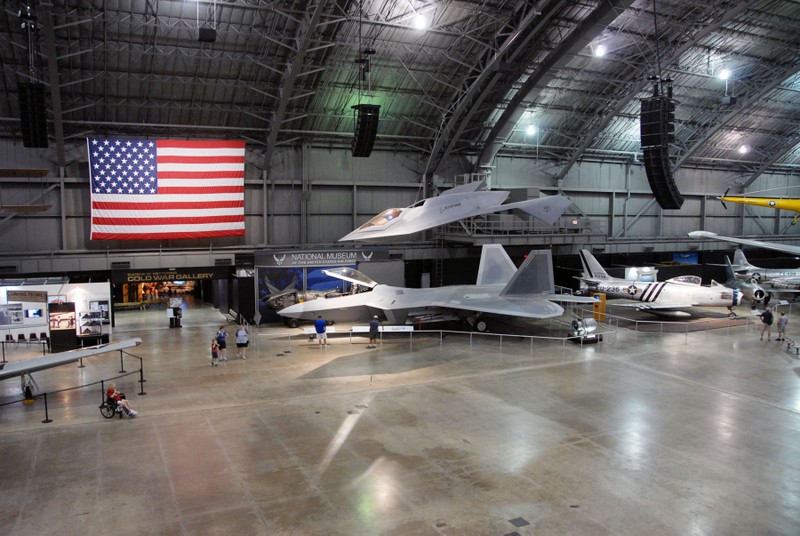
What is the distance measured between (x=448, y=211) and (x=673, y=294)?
530 inches

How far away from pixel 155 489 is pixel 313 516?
9.03 feet

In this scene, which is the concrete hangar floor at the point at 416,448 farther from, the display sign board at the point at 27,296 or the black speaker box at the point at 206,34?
the black speaker box at the point at 206,34

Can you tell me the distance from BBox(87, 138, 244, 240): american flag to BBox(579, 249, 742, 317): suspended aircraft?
17.9 m

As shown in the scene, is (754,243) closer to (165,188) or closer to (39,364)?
(39,364)

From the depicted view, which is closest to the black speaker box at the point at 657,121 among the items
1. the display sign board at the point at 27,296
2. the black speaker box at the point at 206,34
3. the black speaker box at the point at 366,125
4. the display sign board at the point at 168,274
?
the black speaker box at the point at 366,125

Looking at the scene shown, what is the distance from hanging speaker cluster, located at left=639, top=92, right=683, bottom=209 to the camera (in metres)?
17.4

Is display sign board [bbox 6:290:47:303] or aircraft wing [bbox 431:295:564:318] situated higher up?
display sign board [bbox 6:290:47:303]

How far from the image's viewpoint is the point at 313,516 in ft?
26.5

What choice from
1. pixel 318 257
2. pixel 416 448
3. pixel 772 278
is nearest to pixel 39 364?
pixel 416 448

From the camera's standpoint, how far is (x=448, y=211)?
15.8 meters

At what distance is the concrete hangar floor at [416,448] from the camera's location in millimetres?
8039

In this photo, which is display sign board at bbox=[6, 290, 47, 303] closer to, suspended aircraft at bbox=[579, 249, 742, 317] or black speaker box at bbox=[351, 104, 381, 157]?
black speaker box at bbox=[351, 104, 381, 157]

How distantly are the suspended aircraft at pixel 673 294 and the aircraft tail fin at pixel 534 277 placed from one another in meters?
4.85

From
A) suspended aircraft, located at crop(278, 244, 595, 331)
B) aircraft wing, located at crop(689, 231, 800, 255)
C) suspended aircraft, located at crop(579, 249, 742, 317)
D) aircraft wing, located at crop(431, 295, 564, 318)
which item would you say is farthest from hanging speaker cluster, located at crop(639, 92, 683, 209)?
suspended aircraft, located at crop(579, 249, 742, 317)
